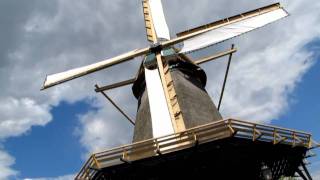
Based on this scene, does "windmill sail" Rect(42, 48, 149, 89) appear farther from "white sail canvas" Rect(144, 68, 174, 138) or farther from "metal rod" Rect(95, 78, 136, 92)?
"white sail canvas" Rect(144, 68, 174, 138)

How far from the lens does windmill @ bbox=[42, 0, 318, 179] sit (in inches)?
462

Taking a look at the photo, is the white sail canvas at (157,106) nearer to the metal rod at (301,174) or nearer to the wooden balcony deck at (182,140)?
the wooden balcony deck at (182,140)

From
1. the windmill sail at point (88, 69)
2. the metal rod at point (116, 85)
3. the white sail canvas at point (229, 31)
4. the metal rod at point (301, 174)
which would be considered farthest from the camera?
the metal rod at point (116, 85)

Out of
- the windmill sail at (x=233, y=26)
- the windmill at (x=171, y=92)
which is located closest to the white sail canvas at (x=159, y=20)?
the windmill at (x=171, y=92)

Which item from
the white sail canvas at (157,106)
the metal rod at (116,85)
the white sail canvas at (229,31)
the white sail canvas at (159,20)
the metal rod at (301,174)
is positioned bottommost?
the metal rod at (301,174)

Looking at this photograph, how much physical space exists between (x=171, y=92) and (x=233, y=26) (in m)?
5.00

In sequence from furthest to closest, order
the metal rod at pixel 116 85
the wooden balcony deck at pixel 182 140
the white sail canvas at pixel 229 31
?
the metal rod at pixel 116 85 < the white sail canvas at pixel 229 31 < the wooden balcony deck at pixel 182 140

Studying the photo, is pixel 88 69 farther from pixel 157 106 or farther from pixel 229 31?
pixel 229 31

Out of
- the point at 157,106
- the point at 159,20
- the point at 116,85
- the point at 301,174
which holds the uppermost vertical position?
the point at 159,20

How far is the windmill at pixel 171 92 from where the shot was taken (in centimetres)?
1173

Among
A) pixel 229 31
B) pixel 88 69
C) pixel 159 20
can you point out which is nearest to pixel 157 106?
pixel 88 69

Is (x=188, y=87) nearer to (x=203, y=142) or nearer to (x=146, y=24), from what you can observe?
(x=203, y=142)

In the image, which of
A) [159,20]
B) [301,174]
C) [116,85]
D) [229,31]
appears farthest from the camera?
[159,20]

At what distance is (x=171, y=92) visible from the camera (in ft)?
47.9
